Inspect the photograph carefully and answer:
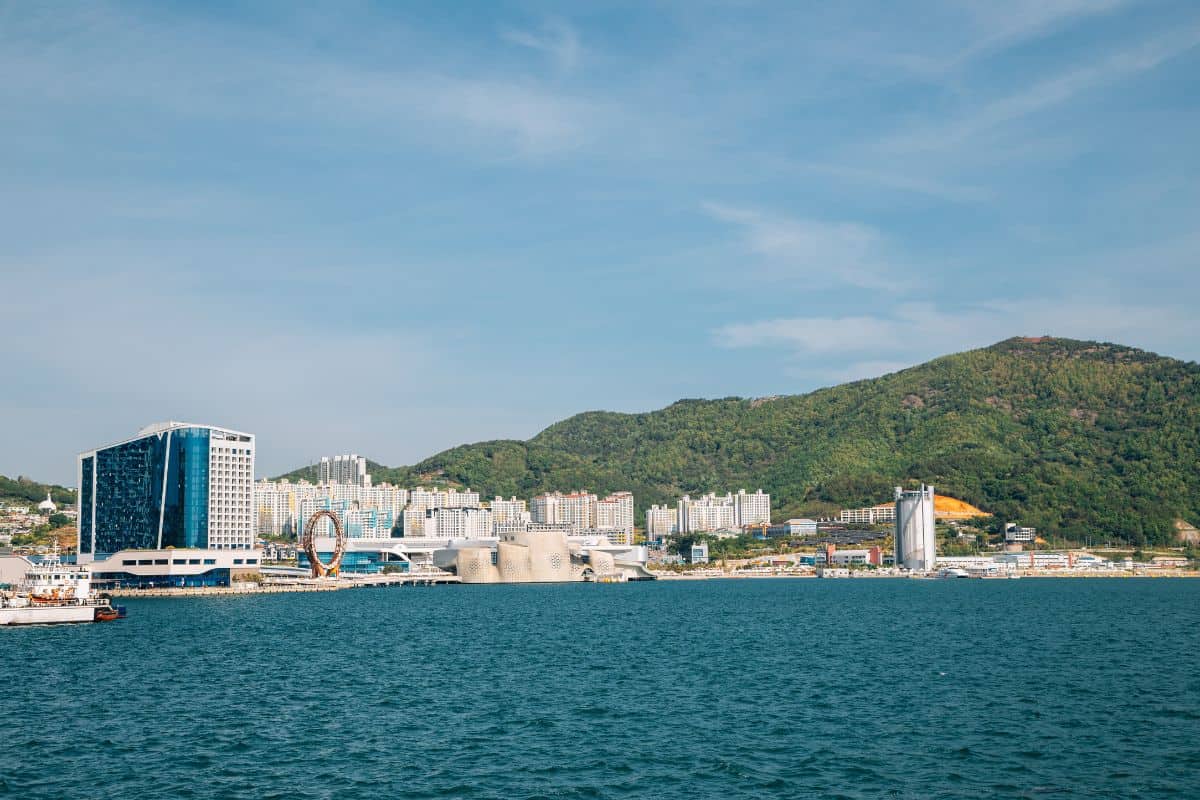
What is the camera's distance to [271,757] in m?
29.0

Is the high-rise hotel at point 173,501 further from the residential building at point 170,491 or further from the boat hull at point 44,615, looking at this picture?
the boat hull at point 44,615

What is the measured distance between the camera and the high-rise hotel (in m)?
120

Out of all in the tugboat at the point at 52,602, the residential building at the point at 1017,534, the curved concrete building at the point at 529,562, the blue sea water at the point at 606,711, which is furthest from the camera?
the residential building at the point at 1017,534

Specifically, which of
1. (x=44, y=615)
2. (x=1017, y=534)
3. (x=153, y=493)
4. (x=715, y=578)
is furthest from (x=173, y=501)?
(x=1017, y=534)

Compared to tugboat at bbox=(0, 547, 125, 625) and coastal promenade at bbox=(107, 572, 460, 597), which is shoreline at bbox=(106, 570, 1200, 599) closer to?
coastal promenade at bbox=(107, 572, 460, 597)

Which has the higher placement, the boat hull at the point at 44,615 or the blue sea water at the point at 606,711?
the boat hull at the point at 44,615

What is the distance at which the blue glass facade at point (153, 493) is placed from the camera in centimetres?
12069

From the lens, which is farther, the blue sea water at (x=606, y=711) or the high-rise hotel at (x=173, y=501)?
the high-rise hotel at (x=173, y=501)

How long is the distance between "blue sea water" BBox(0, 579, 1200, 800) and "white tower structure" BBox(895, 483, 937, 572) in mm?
111035

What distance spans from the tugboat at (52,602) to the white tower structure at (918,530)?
131 metres

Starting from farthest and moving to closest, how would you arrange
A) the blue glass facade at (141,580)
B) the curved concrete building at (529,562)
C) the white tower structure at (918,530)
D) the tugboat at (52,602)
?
the white tower structure at (918,530) < the curved concrete building at (529,562) < the blue glass facade at (141,580) < the tugboat at (52,602)

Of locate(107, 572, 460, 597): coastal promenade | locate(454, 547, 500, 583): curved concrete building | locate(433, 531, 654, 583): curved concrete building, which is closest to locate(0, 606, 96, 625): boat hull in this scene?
locate(107, 572, 460, 597): coastal promenade

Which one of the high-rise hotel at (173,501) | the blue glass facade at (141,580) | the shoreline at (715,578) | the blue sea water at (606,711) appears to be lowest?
the shoreline at (715,578)

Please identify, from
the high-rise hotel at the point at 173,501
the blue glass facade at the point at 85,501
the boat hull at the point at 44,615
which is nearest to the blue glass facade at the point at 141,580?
the high-rise hotel at the point at 173,501
